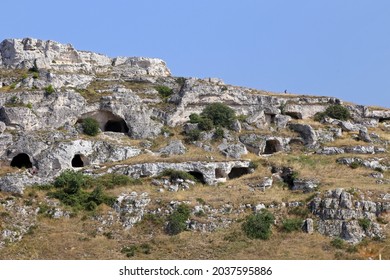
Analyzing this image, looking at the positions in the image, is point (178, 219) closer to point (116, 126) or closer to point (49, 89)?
point (49, 89)

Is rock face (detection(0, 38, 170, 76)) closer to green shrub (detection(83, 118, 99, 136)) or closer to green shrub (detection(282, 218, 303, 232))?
green shrub (detection(83, 118, 99, 136))

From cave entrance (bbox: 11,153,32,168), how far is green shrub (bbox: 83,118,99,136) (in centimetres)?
518

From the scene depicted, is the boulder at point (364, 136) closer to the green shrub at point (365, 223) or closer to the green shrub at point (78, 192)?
the green shrub at point (365, 223)

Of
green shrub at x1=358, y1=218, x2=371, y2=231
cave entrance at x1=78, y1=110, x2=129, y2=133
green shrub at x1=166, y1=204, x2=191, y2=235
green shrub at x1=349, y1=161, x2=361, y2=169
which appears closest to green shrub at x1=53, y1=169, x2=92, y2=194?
green shrub at x1=166, y1=204, x2=191, y2=235

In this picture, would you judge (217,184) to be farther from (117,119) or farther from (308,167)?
(117,119)

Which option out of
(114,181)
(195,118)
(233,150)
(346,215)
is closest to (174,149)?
(233,150)

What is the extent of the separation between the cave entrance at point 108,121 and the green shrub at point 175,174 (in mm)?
10358

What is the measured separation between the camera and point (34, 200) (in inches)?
1364

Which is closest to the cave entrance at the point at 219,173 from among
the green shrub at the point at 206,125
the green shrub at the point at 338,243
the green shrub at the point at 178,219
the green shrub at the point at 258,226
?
the green shrub at the point at 206,125

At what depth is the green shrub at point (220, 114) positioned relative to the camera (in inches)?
1937

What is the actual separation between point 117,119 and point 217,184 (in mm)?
13821

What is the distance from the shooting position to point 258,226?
31781 mm

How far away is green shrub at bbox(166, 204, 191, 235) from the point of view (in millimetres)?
31969

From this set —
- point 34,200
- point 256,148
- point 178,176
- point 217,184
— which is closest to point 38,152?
point 34,200
